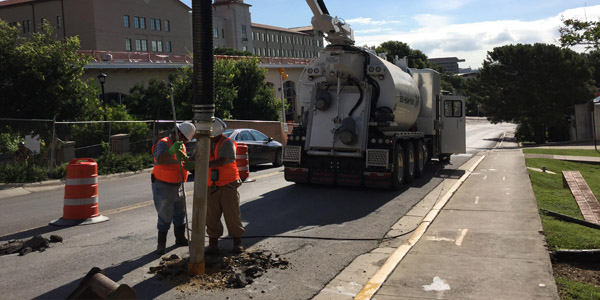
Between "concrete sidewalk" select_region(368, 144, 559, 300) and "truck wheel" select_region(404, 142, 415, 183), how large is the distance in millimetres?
3115

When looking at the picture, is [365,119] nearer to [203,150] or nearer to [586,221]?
[586,221]

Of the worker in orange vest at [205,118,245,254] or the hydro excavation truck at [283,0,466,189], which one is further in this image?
the hydro excavation truck at [283,0,466,189]

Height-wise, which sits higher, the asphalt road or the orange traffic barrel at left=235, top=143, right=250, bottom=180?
the orange traffic barrel at left=235, top=143, right=250, bottom=180

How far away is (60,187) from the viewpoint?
16094 millimetres

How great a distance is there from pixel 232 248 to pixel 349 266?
5.35 feet

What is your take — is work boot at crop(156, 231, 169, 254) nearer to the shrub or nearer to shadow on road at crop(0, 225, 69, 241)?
shadow on road at crop(0, 225, 69, 241)

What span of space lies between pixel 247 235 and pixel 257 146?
35.8 ft

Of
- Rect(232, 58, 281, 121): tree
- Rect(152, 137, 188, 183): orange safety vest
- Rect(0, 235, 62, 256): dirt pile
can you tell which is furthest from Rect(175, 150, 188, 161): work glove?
Rect(232, 58, 281, 121): tree

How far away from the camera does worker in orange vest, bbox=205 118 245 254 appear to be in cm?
706

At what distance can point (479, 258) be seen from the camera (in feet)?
22.7

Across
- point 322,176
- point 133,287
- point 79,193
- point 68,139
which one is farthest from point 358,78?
point 68,139

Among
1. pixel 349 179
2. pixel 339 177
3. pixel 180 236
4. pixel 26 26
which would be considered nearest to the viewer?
pixel 180 236

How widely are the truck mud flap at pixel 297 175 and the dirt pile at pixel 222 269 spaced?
6771mm

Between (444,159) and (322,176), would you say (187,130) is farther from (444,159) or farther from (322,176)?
(444,159)
